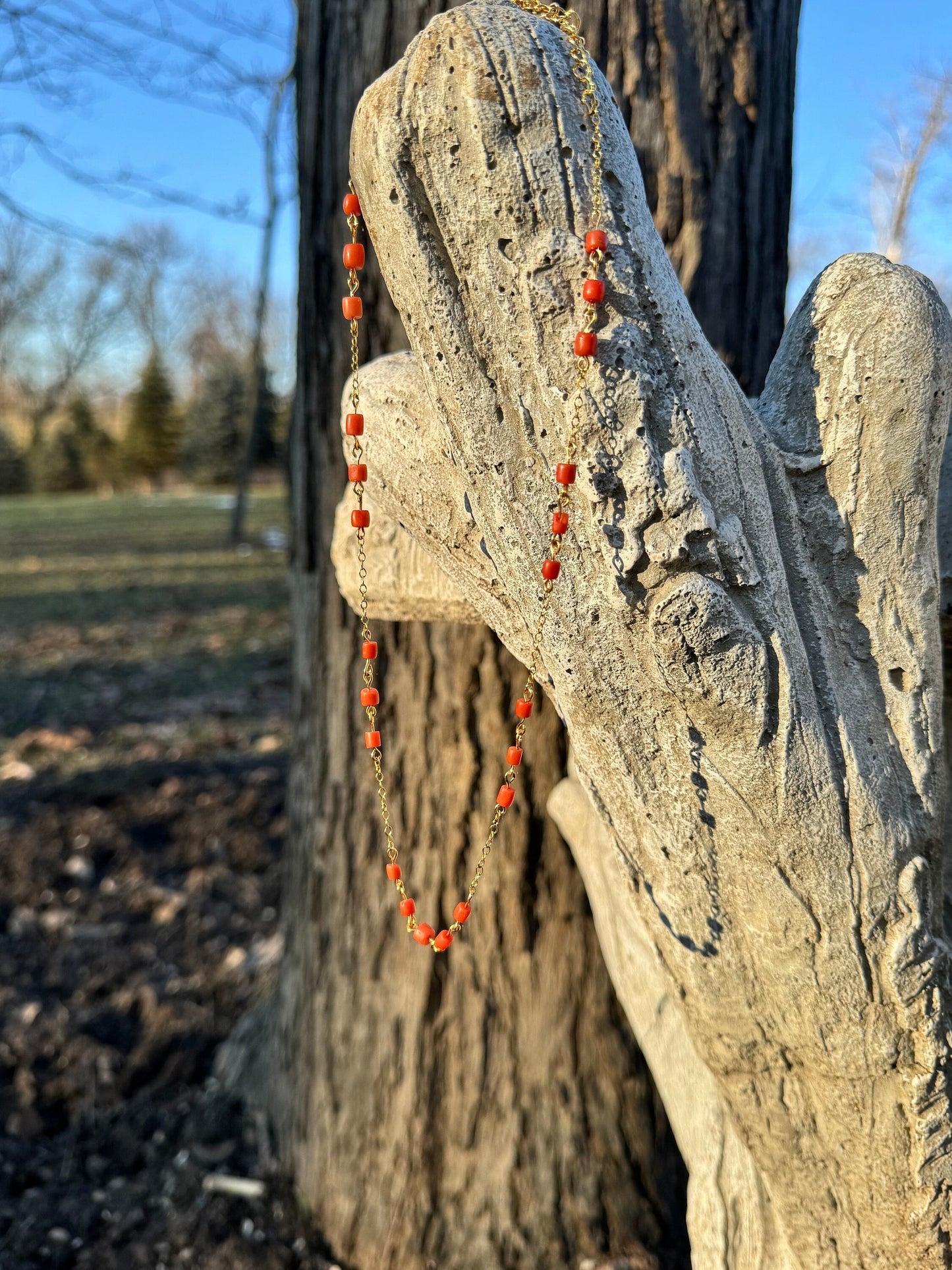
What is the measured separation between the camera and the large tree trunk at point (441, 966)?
2.41 m

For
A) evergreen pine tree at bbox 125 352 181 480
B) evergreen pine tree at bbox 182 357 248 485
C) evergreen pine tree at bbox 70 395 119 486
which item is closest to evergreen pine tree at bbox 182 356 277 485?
Answer: evergreen pine tree at bbox 182 357 248 485

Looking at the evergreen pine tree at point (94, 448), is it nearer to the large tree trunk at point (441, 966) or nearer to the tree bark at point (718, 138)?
the large tree trunk at point (441, 966)

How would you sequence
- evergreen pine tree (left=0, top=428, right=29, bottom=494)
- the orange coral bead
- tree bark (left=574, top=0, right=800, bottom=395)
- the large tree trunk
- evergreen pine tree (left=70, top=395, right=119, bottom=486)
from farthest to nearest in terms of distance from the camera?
evergreen pine tree (left=70, top=395, right=119, bottom=486), evergreen pine tree (left=0, top=428, right=29, bottom=494), the large tree trunk, tree bark (left=574, top=0, right=800, bottom=395), the orange coral bead

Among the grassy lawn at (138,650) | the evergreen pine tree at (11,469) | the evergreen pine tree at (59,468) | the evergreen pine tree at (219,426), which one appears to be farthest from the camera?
the evergreen pine tree at (59,468)

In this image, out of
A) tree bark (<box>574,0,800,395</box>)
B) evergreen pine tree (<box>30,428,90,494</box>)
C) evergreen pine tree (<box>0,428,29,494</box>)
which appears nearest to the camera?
tree bark (<box>574,0,800,395</box>)

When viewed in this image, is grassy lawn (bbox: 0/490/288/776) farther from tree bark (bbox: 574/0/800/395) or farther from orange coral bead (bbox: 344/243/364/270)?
orange coral bead (bbox: 344/243/364/270)

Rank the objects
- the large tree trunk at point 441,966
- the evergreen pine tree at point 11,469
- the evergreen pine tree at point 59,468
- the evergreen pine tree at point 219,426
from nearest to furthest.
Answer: the large tree trunk at point 441,966 < the evergreen pine tree at point 219,426 < the evergreen pine tree at point 11,469 < the evergreen pine tree at point 59,468

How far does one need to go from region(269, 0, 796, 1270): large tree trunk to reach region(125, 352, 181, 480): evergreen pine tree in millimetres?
34680

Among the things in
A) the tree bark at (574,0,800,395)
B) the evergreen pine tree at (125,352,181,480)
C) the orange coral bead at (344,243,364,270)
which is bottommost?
the orange coral bead at (344,243,364,270)

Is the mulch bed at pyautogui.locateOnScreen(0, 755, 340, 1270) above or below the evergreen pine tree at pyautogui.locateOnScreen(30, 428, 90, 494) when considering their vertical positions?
below

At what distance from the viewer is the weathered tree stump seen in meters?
1.27

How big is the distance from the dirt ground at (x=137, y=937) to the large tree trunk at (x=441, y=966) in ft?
1.46

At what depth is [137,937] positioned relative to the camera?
12.5ft

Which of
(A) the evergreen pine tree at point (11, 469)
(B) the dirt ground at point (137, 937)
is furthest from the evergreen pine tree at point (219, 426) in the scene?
(B) the dirt ground at point (137, 937)
